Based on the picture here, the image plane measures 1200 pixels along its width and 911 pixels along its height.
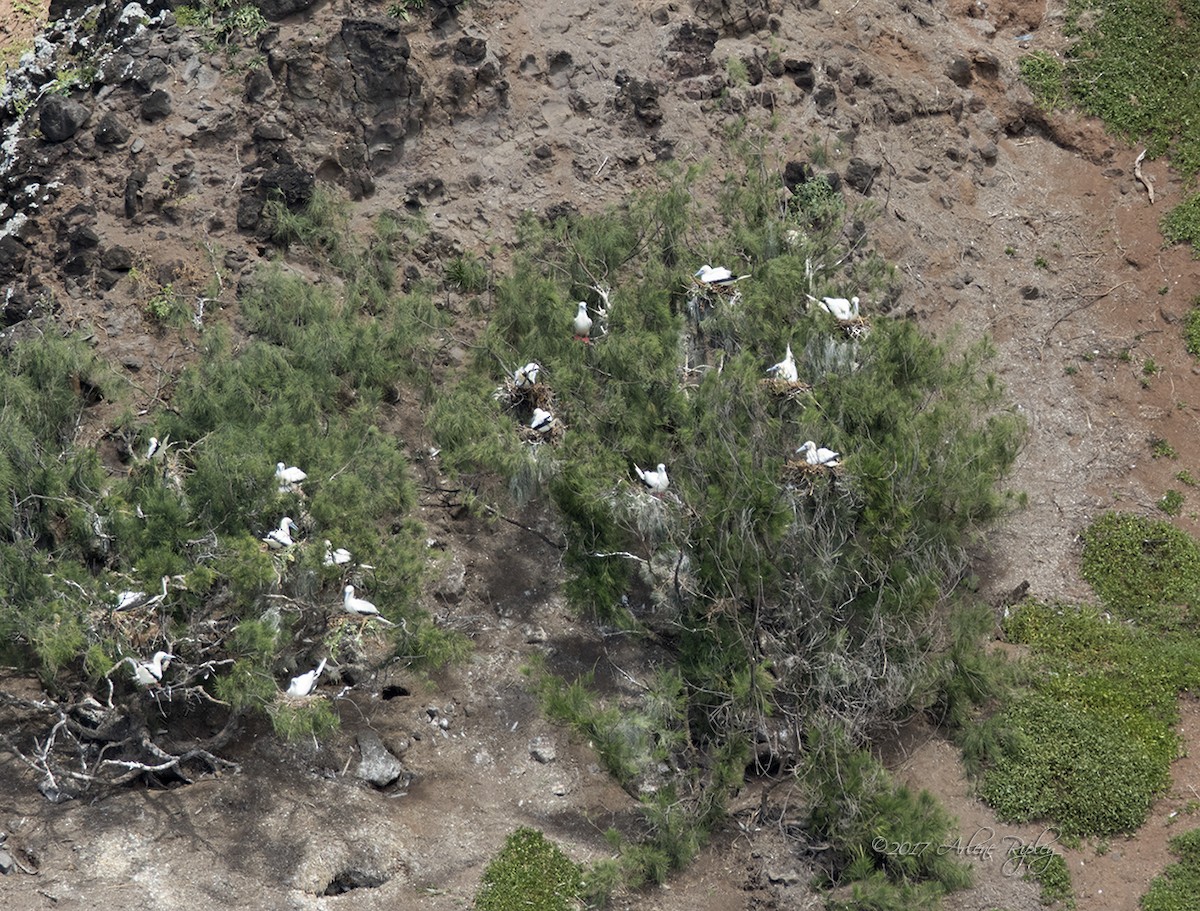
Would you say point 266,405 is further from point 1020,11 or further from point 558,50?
point 1020,11

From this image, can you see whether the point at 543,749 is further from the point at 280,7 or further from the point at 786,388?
the point at 280,7

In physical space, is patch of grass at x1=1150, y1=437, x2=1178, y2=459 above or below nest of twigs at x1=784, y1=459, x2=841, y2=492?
below

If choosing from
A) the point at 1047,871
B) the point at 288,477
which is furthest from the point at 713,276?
the point at 1047,871

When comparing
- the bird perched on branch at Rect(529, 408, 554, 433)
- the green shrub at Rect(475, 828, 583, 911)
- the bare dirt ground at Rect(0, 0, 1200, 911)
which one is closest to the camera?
the green shrub at Rect(475, 828, 583, 911)

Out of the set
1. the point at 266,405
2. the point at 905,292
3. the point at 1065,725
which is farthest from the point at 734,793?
the point at 905,292

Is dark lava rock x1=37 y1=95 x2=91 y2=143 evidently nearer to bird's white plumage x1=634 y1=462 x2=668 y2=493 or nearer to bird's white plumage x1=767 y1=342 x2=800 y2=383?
bird's white plumage x1=634 y1=462 x2=668 y2=493

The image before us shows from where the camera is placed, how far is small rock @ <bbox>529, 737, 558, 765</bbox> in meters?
12.1

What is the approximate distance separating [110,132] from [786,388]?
248 inches

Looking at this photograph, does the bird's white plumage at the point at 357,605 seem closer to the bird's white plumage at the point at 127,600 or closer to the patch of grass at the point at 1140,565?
the bird's white plumage at the point at 127,600

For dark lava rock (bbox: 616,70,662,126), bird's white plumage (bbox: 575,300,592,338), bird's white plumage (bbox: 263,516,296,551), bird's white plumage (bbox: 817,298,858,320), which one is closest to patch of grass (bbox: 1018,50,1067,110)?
dark lava rock (bbox: 616,70,662,126)

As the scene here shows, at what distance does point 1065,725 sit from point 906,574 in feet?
5.59

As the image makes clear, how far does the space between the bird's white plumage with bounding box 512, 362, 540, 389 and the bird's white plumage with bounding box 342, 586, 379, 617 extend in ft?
6.97

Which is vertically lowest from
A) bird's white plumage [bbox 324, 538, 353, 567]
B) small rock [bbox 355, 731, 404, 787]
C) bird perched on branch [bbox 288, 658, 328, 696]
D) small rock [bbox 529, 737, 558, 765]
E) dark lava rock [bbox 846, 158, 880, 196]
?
small rock [bbox 529, 737, 558, 765]

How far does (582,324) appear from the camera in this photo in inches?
514
